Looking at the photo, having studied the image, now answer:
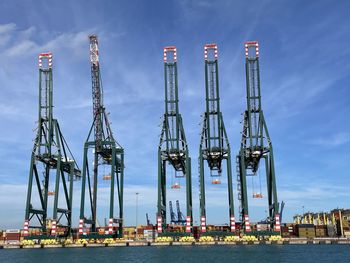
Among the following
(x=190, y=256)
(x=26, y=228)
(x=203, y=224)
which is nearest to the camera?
(x=190, y=256)

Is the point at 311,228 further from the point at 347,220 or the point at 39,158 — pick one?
the point at 39,158

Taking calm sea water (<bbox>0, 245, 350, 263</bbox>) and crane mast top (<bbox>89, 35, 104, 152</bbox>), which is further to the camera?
crane mast top (<bbox>89, 35, 104, 152</bbox>)

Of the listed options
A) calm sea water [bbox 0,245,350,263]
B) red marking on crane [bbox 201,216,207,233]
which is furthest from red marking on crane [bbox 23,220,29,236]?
red marking on crane [bbox 201,216,207,233]

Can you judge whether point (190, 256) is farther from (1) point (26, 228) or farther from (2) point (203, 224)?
(1) point (26, 228)

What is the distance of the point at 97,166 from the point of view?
278ft

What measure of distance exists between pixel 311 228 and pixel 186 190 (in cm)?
8114

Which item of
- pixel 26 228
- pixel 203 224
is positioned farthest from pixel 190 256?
pixel 26 228

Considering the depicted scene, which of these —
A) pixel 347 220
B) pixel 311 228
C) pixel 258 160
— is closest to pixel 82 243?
pixel 258 160

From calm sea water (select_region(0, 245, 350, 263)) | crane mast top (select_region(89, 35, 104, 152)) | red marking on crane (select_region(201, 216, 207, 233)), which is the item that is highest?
crane mast top (select_region(89, 35, 104, 152))

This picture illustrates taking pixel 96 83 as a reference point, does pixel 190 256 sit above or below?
below

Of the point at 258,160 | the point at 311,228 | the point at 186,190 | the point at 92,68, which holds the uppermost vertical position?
the point at 92,68

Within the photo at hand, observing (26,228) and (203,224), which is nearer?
(203,224)

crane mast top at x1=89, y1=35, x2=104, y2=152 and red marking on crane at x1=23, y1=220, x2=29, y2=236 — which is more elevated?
crane mast top at x1=89, y1=35, x2=104, y2=152

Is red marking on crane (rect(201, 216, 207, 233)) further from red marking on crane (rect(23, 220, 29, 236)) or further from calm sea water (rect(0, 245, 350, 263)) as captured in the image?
red marking on crane (rect(23, 220, 29, 236))
